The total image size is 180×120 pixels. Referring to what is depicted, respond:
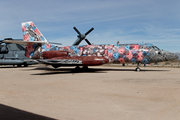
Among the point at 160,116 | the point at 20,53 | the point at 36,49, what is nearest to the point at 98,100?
the point at 160,116

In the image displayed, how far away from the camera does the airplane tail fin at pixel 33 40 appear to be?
23522 millimetres

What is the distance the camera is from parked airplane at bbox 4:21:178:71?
19.6 meters

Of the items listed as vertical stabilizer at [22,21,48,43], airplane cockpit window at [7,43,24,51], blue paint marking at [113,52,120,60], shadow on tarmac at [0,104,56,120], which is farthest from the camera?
airplane cockpit window at [7,43,24,51]

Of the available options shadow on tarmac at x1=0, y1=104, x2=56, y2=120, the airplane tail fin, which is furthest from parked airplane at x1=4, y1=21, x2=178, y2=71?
shadow on tarmac at x1=0, y1=104, x2=56, y2=120

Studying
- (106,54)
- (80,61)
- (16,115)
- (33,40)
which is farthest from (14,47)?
(16,115)

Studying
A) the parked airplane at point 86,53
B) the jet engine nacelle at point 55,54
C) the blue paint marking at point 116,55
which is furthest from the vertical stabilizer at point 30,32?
the blue paint marking at point 116,55

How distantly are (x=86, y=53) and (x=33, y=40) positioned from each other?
8262 mm

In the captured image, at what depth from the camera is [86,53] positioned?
21938mm

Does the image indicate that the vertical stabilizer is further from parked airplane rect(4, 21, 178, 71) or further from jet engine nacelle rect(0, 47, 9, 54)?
jet engine nacelle rect(0, 47, 9, 54)

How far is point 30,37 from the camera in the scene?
78.0ft

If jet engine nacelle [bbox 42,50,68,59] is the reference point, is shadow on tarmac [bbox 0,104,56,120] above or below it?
below

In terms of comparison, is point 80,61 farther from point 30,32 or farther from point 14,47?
point 14,47

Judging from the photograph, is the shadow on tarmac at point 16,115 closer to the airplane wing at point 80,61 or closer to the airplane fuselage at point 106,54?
the airplane fuselage at point 106,54

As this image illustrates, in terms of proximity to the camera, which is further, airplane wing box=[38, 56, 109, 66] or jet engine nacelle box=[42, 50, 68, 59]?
jet engine nacelle box=[42, 50, 68, 59]
